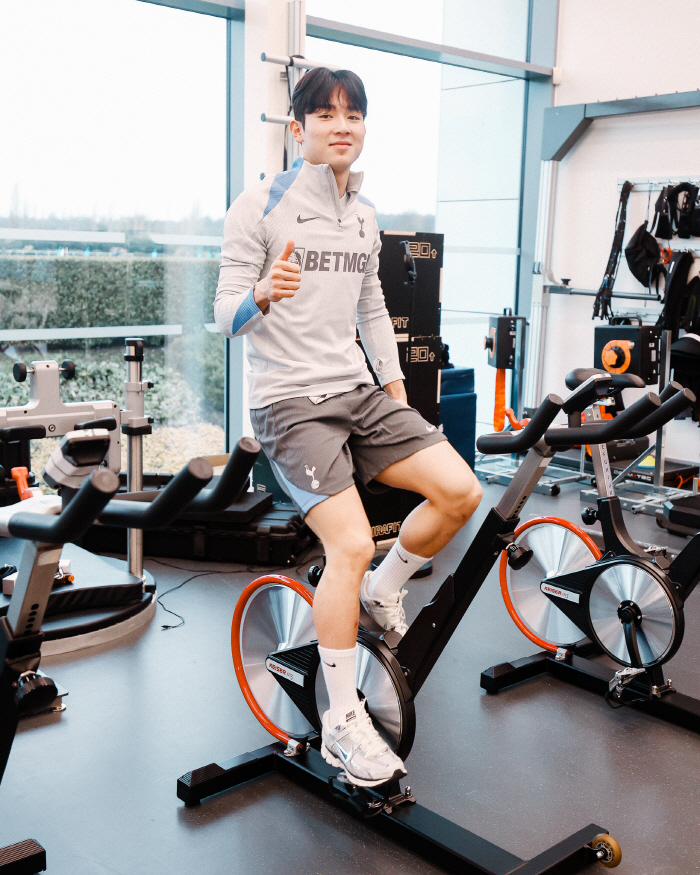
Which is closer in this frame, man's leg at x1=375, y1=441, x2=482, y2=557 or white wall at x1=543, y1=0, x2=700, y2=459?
man's leg at x1=375, y1=441, x2=482, y2=557

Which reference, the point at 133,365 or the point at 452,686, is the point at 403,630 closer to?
the point at 452,686

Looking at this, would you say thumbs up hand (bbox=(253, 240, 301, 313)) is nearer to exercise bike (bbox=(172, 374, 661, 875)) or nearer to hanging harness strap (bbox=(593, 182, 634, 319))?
exercise bike (bbox=(172, 374, 661, 875))

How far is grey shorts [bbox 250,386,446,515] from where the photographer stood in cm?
211

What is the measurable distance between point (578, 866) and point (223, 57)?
4894 millimetres

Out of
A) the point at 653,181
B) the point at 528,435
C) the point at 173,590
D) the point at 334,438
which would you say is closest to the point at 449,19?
the point at 653,181

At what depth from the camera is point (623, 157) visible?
21.9ft

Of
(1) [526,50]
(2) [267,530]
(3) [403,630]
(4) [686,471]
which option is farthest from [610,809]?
(1) [526,50]

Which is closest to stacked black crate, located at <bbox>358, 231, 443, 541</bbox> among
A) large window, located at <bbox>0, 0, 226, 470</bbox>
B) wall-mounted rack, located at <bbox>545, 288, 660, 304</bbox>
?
large window, located at <bbox>0, 0, 226, 470</bbox>

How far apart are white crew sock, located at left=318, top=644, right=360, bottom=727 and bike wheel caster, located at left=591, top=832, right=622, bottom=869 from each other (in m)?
0.63

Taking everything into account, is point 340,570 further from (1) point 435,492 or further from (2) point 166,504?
(2) point 166,504

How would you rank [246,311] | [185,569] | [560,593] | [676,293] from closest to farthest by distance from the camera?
[246,311], [560,593], [185,569], [676,293]

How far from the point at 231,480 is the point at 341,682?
0.95 m

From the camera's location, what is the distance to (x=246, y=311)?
1.97m

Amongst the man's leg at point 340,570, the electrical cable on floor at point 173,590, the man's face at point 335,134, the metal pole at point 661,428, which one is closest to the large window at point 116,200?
the electrical cable on floor at point 173,590
